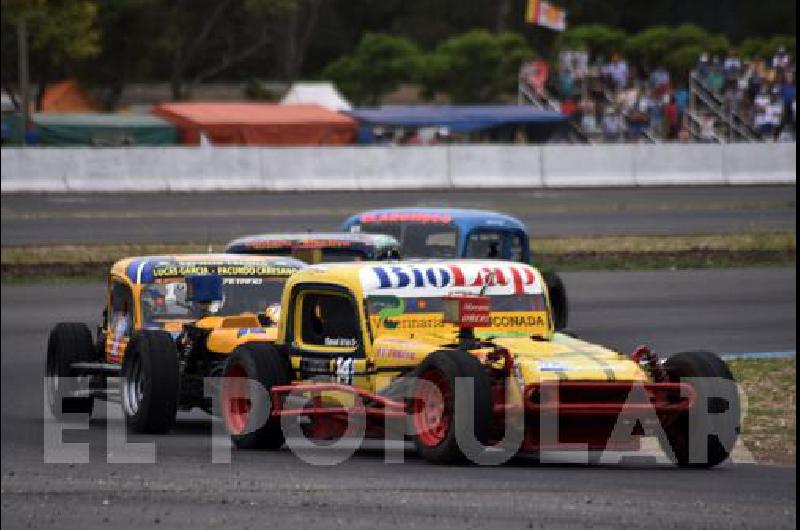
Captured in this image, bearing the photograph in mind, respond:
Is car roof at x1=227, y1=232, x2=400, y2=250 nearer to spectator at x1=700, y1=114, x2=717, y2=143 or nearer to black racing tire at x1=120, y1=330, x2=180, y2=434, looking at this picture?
black racing tire at x1=120, y1=330, x2=180, y2=434

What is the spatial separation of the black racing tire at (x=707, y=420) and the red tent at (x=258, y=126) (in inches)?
1341

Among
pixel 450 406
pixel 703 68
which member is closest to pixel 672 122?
pixel 703 68

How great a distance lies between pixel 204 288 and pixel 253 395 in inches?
92.8

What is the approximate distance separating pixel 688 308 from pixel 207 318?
8926mm

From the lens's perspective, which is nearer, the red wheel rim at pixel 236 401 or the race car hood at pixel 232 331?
the red wheel rim at pixel 236 401

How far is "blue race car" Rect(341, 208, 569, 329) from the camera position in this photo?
19719 millimetres

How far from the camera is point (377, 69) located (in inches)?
2376

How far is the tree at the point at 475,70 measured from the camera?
197 ft

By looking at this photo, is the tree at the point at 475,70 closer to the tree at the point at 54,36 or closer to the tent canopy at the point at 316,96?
the tent canopy at the point at 316,96

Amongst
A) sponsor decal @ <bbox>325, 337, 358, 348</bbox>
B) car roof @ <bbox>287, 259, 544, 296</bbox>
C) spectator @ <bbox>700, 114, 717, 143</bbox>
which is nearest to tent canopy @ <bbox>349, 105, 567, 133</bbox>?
spectator @ <bbox>700, 114, 717, 143</bbox>

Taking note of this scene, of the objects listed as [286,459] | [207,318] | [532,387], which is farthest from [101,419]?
[532,387]

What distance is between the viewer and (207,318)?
44.4 ft

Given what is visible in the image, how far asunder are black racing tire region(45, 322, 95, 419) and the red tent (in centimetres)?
2997

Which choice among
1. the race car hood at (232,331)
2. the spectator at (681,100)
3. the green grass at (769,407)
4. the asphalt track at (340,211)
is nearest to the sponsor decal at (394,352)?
the race car hood at (232,331)
